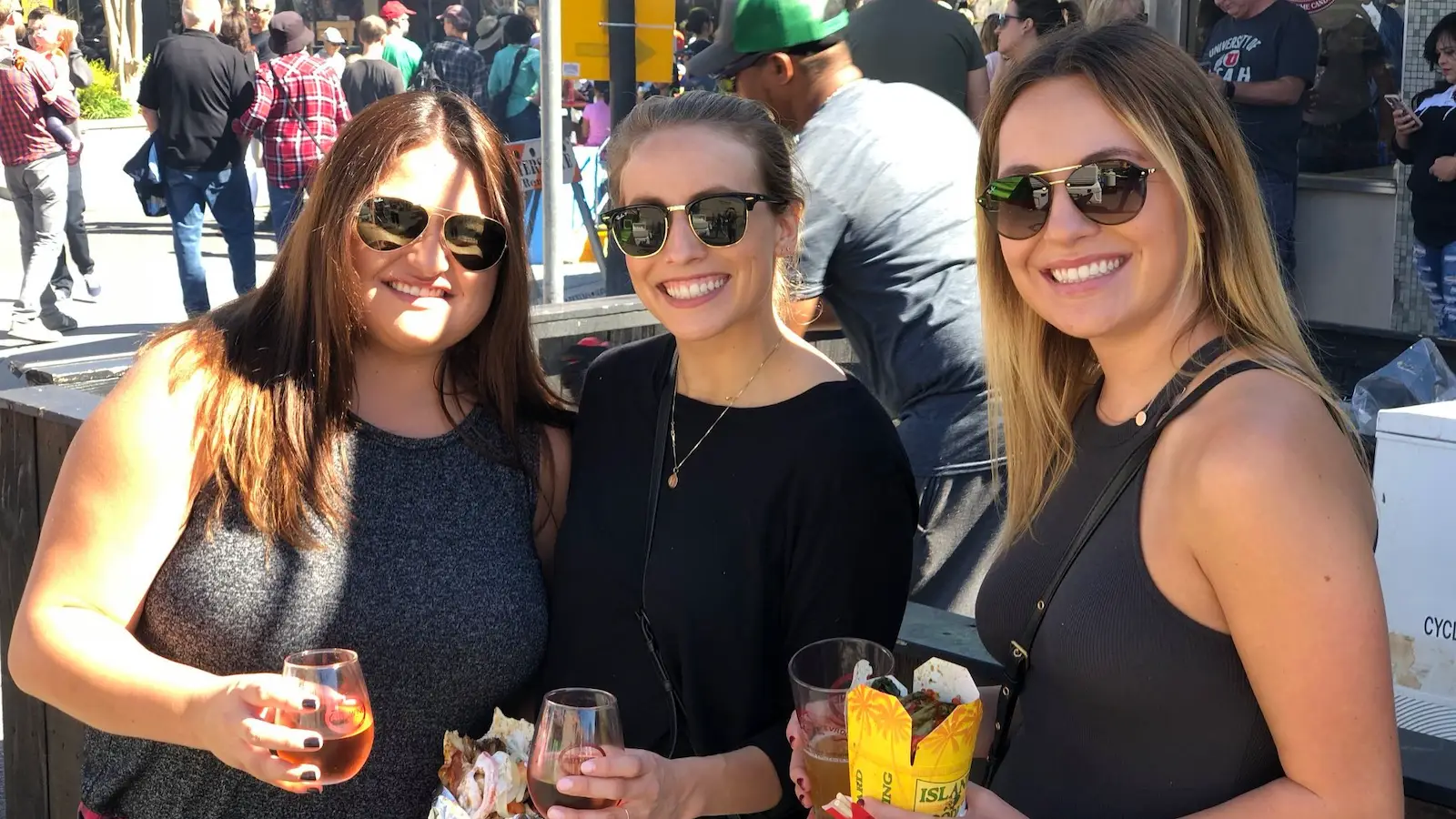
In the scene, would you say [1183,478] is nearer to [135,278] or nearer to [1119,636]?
[1119,636]

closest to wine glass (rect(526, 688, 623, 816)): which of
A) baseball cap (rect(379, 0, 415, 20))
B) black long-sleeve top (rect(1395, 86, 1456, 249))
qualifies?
black long-sleeve top (rect(1395, 86, 1456, 249))

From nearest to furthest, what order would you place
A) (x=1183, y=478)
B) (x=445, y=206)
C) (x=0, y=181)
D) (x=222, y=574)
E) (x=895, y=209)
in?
1. (x=1183, y=478)
2. (x=222, y=574)
3. (x=445, y=206)
4. (x=895, y=209)
5. (x=0, y=181)

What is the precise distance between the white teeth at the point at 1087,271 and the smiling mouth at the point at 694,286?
0.59 m

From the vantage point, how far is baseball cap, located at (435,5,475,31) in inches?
525

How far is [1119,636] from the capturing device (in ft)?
5.19

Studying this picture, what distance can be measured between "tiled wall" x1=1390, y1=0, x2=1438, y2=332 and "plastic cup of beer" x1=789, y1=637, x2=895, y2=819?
7.48m

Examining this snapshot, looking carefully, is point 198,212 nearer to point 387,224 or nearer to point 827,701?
point 387,224

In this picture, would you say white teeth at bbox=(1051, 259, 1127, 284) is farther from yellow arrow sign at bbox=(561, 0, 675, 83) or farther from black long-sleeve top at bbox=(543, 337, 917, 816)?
yellow arrow sign at bbox=(561, 0, 675, 83)

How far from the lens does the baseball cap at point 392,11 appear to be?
13.9 metres

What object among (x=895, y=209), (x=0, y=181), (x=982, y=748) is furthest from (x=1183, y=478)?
(x=0, y=181)

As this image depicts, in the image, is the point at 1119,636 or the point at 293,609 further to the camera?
the point at 293,609

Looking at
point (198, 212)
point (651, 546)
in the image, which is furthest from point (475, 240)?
point (198, 212)

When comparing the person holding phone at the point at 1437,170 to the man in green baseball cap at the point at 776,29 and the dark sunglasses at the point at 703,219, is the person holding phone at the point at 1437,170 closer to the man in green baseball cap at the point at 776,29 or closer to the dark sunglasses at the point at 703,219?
the man in green baseball cap at the point at 776,29

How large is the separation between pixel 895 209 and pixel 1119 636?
206cm
